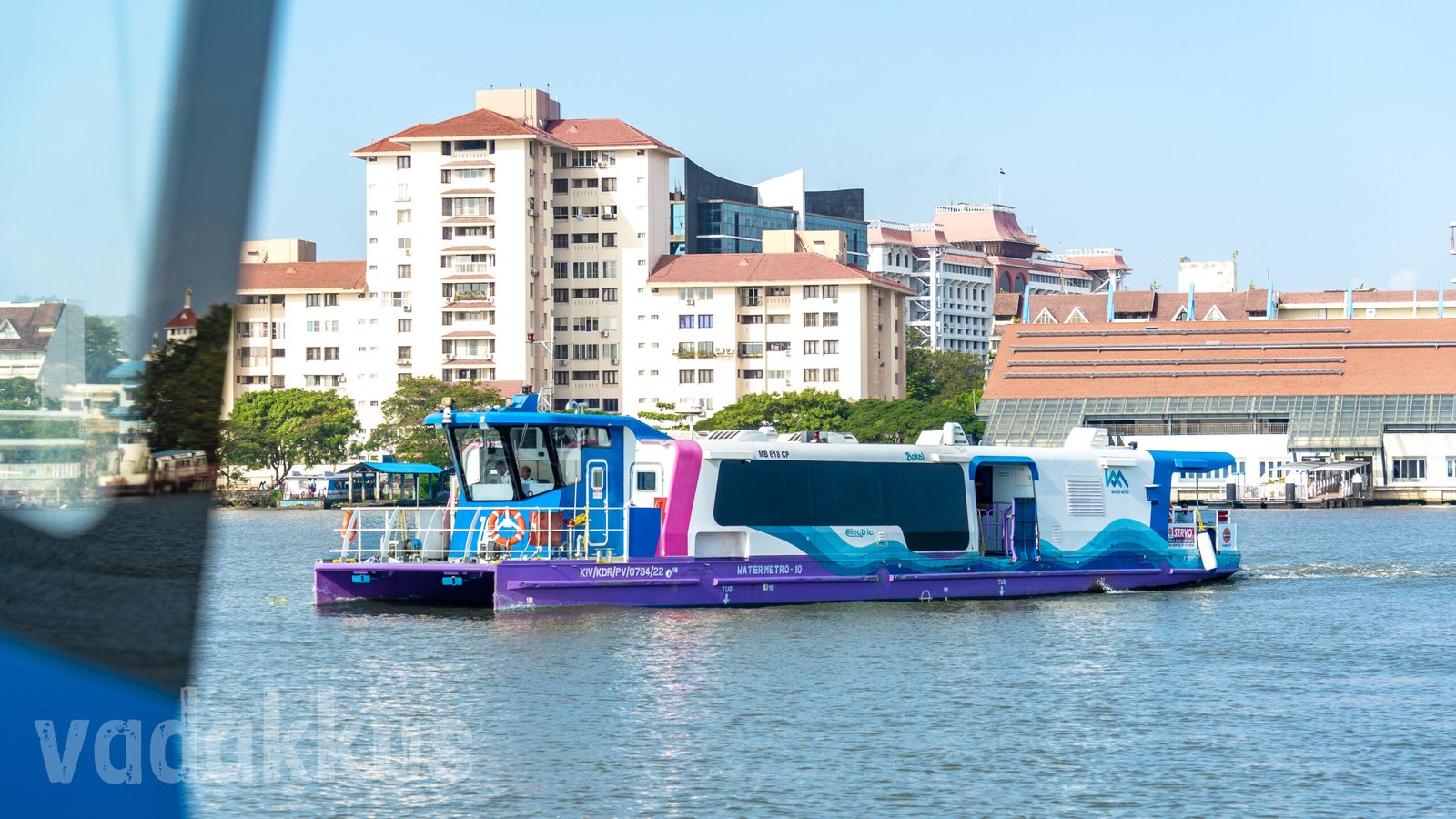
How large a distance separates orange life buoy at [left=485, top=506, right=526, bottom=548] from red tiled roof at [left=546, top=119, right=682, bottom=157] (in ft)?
319

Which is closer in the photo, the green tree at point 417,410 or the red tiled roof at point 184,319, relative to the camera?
the red tiled roof at point 184,319

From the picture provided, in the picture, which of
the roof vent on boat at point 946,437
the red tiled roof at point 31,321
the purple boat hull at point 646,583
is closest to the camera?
the red tiled roof at point 31,321

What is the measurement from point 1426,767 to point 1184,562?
826 inches

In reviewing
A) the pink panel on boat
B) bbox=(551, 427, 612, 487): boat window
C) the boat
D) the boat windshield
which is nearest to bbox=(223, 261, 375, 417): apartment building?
the boat

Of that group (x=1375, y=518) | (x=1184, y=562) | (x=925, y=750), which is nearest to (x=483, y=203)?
(x=1375, y=518)

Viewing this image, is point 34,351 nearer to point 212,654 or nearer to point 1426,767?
point 1426,767

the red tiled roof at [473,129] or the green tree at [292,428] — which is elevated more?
the red tiled roof at [473,129]

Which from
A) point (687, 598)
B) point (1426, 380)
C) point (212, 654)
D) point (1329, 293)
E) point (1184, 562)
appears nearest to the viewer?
point (212, 654)

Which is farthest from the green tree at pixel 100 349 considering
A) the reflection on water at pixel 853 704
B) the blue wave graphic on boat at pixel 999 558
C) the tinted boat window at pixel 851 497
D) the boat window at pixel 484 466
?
the blue wave graphic on boat at pixel 999 558

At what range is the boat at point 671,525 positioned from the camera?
28.9 m

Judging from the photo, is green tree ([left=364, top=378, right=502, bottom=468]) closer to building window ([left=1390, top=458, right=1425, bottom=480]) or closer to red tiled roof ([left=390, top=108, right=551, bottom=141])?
red tiled roof ([left=390, top=108, right=551, bottom=141])

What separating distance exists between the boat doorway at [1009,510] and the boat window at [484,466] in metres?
10.2

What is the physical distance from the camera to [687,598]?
29203 millimetres

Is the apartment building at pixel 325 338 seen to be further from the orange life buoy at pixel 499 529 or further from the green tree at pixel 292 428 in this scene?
the orange life buoy at pixel 499 529
